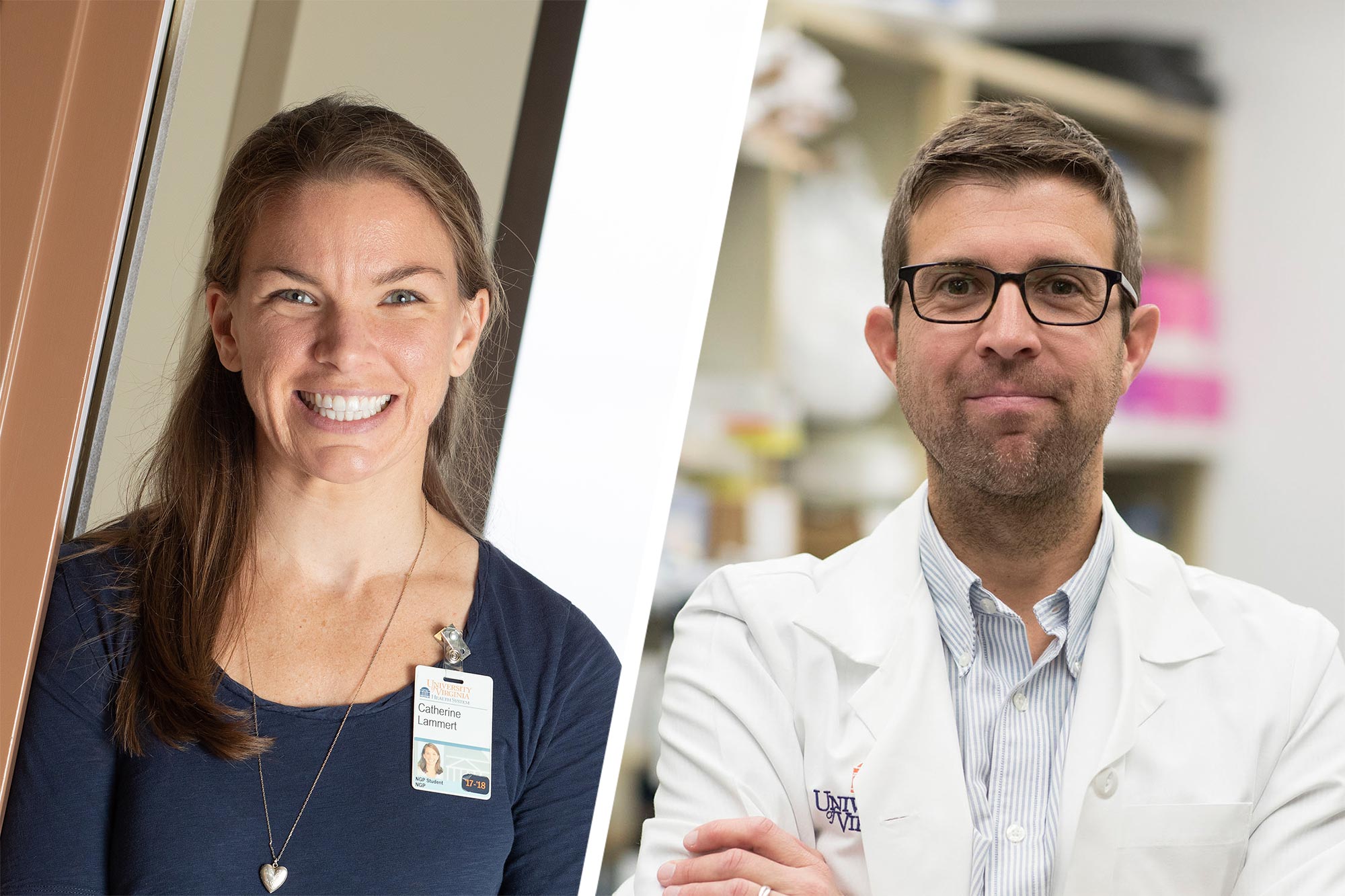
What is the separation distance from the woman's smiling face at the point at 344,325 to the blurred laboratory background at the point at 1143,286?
109 cm

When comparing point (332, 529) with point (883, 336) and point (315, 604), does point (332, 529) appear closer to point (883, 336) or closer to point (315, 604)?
Result: point (315, 604)

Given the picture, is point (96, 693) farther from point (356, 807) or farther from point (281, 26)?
point (281, 26)

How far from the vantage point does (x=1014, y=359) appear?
0.94m

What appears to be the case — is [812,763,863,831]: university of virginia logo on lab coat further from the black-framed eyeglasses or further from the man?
the black-framed eyeglasses

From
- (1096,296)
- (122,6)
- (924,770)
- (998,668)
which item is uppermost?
(122,6)

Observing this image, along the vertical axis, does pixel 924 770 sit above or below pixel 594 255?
below

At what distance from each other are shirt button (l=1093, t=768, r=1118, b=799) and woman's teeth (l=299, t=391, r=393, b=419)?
2.47 feet

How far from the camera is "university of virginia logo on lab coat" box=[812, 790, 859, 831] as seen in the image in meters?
0.92

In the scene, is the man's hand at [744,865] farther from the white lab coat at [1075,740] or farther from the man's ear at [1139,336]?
the man's ear at [1139,336]

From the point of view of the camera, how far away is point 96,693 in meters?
0.91

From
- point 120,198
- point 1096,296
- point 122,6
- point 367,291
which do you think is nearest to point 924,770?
point 1096,296

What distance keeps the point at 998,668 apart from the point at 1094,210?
48cm

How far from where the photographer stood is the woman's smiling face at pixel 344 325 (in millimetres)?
894

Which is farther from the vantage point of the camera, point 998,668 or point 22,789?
point 998,668
